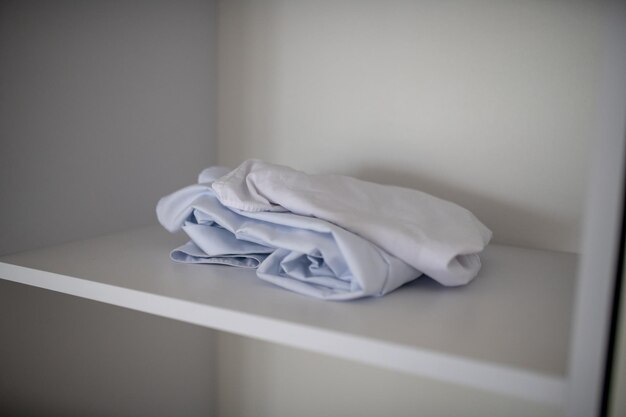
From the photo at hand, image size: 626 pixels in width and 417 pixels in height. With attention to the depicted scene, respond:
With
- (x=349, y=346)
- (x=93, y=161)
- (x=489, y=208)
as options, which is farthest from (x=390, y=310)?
(x=93, y=161)

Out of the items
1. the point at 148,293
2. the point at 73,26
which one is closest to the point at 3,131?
the point at 73,26

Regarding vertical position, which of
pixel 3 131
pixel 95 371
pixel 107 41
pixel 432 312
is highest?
pixel 107 41

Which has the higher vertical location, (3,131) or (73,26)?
(73,26)

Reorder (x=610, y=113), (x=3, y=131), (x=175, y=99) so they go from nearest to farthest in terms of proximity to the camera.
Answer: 1. (x=610, y=113)
2. (x=3, y=131)
3. (x=175, y=99)

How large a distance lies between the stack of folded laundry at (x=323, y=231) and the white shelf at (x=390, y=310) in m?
0.02

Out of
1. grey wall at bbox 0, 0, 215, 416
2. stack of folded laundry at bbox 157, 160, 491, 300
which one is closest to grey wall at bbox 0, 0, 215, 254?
grey wall at bbox 0, 0, 215, 416

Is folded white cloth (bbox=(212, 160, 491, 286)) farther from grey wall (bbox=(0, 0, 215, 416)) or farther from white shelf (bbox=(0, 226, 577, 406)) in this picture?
grey wall (bbox=(0, 0, 215, 416))

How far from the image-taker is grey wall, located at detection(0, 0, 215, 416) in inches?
23.9

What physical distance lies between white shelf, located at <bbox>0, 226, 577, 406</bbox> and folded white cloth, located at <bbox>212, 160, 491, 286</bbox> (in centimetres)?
4

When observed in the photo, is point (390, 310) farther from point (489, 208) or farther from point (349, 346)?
point (489, 208)

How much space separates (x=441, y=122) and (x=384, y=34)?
0.50 feet

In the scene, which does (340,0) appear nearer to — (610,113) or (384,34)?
(384,34)

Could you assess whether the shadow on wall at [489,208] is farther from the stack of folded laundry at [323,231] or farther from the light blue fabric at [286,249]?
the light blue fabric at [286,249]

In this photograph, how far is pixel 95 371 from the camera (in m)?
0.74
